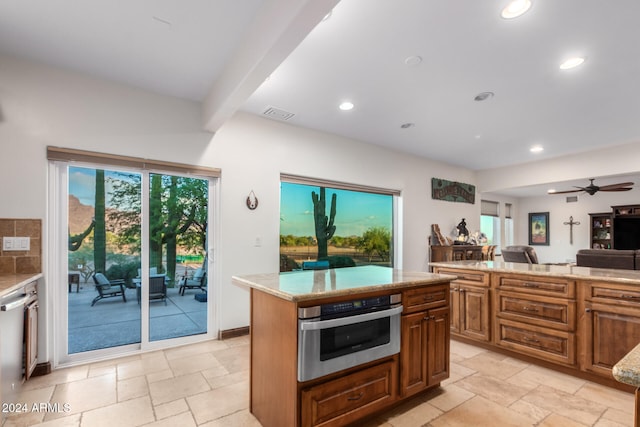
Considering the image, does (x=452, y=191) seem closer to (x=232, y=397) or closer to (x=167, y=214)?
(x=167, y=214)

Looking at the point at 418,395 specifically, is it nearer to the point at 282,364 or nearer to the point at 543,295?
the point at 282,364

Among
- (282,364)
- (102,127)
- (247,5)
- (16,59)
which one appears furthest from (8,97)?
(282,364)

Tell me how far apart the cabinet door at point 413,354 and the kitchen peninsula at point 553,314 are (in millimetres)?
1385

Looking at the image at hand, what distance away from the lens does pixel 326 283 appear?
6.75 feet

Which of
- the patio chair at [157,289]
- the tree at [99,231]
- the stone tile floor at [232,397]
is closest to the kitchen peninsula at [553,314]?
the stone tile floor at [232,397]

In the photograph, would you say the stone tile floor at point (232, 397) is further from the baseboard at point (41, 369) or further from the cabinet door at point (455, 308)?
the cabinet door at point (455, 308)

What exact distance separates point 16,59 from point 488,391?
479cm

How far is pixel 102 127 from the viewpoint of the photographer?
10.2 ft

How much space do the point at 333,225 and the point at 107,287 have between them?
9.93ft

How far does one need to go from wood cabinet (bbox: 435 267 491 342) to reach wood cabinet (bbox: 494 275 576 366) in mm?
97

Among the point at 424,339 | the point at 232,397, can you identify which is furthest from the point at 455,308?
the point at 232,397

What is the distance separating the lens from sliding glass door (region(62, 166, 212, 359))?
10.3ft

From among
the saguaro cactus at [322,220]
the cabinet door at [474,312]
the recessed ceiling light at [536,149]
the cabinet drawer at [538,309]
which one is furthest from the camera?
the recessed ceiling light at [536,149]

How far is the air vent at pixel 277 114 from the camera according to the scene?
388 centimetres
